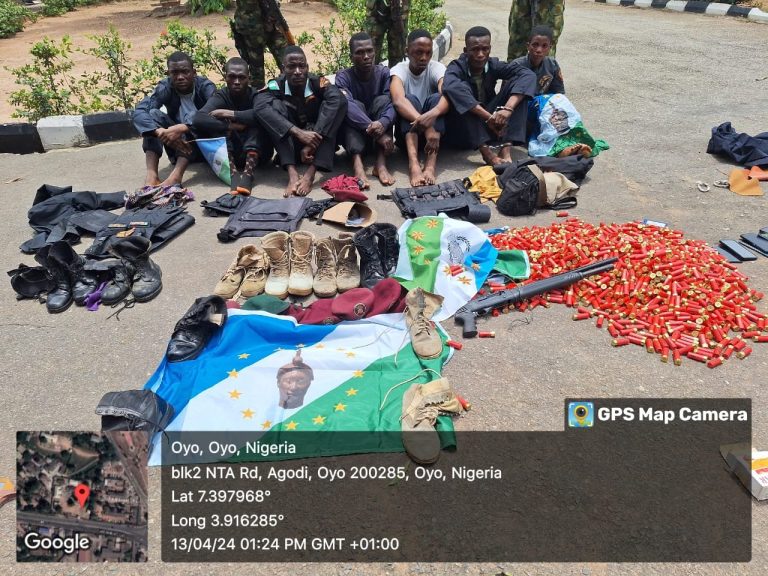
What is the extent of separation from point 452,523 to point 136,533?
1415 millimetres

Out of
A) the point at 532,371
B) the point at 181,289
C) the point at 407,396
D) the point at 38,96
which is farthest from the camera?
the point at 38,96

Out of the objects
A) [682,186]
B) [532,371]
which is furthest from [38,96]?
[682,186]

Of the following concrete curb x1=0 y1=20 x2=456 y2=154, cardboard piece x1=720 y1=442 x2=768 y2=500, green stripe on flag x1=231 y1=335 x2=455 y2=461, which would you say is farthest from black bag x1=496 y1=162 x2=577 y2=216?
concrete curb x1=0 y1=20 x2=456 y2=154

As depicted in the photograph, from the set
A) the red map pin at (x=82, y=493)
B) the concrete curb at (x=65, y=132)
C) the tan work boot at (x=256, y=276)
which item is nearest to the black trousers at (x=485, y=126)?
the tan work boot at (x=256, y=276)

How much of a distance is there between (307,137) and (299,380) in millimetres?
3560

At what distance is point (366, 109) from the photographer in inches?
247

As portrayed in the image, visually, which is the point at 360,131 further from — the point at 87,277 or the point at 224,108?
the point at 87,277

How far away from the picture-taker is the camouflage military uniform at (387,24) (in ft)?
24.5

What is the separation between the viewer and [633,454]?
8.52 ft

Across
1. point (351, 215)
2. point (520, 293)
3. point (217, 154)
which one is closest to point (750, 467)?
point (520, 293)

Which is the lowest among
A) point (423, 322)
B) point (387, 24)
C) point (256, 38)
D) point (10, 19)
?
point (423, 322)

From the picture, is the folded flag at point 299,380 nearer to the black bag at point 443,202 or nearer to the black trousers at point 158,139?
the black bag at point 443,202

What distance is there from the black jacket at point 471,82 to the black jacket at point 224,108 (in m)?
2.29

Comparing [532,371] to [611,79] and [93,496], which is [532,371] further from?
[611,79]
